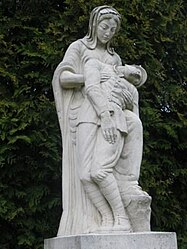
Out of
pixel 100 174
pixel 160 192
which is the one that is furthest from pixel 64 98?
pixel 160 192

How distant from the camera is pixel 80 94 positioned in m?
6.15

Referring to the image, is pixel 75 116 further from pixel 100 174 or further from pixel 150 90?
pixel 150 90

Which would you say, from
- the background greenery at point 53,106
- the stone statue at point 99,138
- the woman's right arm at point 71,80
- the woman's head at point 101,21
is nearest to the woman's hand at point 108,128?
the stone statue at point 99,138

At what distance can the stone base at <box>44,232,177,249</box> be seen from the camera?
538 centimetres

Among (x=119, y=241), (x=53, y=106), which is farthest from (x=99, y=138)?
(x=53, y=106)

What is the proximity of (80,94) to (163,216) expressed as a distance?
381 centimetres

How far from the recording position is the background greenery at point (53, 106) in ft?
29.0

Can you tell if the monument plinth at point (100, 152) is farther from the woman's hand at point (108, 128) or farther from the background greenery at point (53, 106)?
the background greenery at point (53, 106)

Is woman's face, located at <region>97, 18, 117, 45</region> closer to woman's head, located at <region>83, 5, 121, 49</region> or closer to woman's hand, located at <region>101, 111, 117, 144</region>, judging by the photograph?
woman's head, located at <region>83, 5, 121, 49</region>

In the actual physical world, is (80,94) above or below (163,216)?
above

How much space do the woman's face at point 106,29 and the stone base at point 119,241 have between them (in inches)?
73.5

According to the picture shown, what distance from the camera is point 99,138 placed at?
5.85m

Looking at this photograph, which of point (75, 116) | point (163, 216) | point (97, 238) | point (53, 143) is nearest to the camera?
point (97, 238)

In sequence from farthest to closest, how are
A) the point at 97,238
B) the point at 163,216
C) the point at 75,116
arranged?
the point at 163,216 → the point at 75,116 → the point at 97,238
